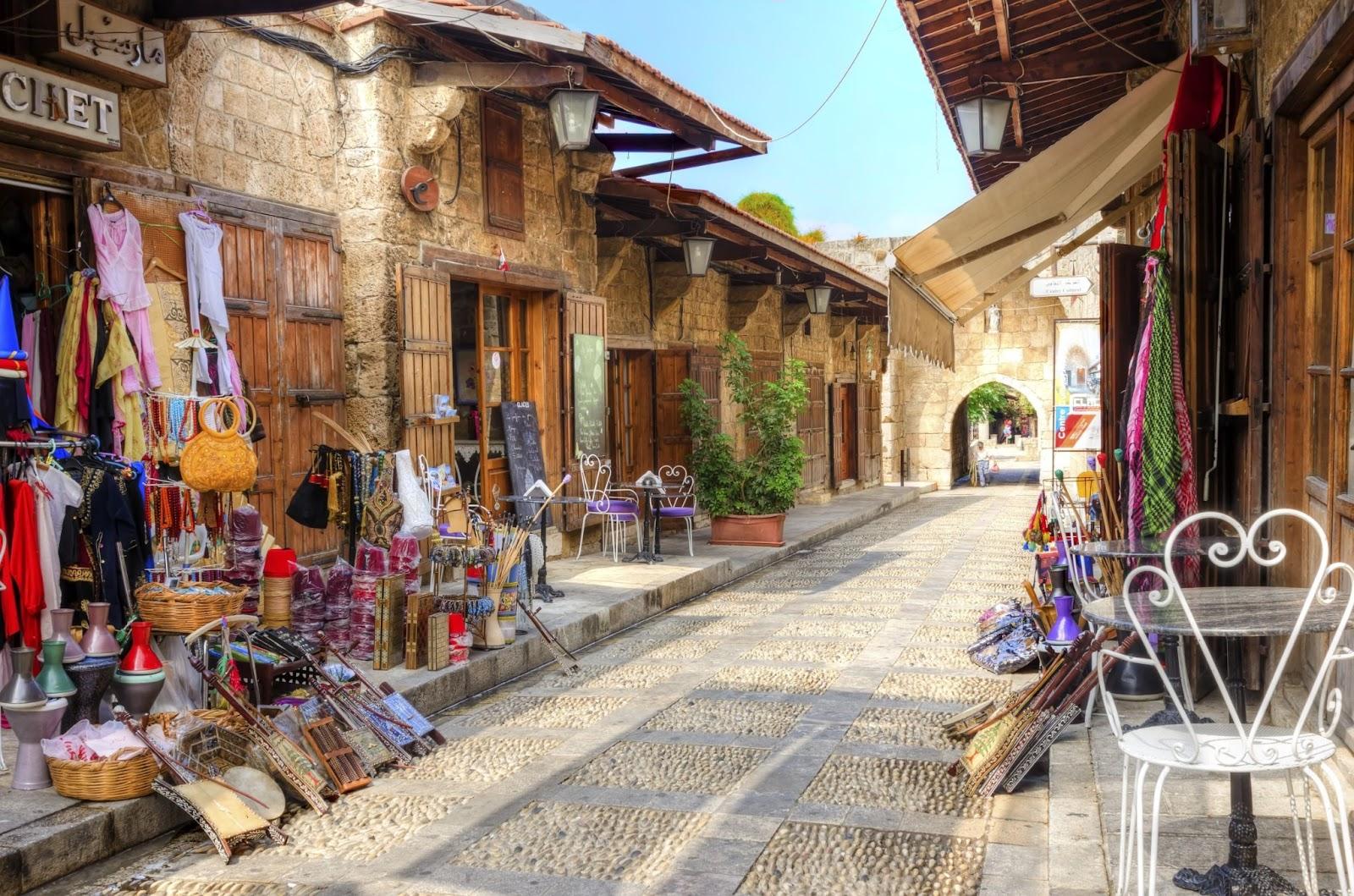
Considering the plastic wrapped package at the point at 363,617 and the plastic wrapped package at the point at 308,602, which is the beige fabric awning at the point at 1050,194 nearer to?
the plastic wrapped package at the point at 363,617

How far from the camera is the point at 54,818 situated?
4082 mm

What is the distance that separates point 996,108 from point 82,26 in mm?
5982

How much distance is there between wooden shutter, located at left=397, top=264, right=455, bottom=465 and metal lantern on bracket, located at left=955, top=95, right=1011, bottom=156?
3997mm

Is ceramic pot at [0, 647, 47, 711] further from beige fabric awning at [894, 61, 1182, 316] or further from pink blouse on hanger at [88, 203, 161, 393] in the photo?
beige fabric awning at [894, 61, 1182, 316]

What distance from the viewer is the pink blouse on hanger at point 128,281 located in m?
5.86

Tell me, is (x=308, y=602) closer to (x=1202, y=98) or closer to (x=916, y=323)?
(x=916, y=323)

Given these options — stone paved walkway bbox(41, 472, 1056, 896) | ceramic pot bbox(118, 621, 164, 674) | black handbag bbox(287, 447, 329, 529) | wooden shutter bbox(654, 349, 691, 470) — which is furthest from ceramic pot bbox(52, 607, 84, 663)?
wooden shutter bbox(654, 349, 691, 470)

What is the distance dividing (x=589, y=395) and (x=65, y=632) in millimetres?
6636

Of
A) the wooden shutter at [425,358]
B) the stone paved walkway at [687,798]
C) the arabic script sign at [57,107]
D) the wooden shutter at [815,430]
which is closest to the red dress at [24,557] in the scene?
the stone paved walkway at [687,798]

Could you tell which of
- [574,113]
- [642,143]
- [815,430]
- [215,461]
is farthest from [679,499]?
[815,430]

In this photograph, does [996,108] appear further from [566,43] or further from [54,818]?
[54,818]

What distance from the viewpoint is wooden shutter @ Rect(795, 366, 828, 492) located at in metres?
17.9

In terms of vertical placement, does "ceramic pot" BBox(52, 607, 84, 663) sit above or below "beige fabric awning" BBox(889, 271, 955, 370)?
below

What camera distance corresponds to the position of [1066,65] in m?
7.82
